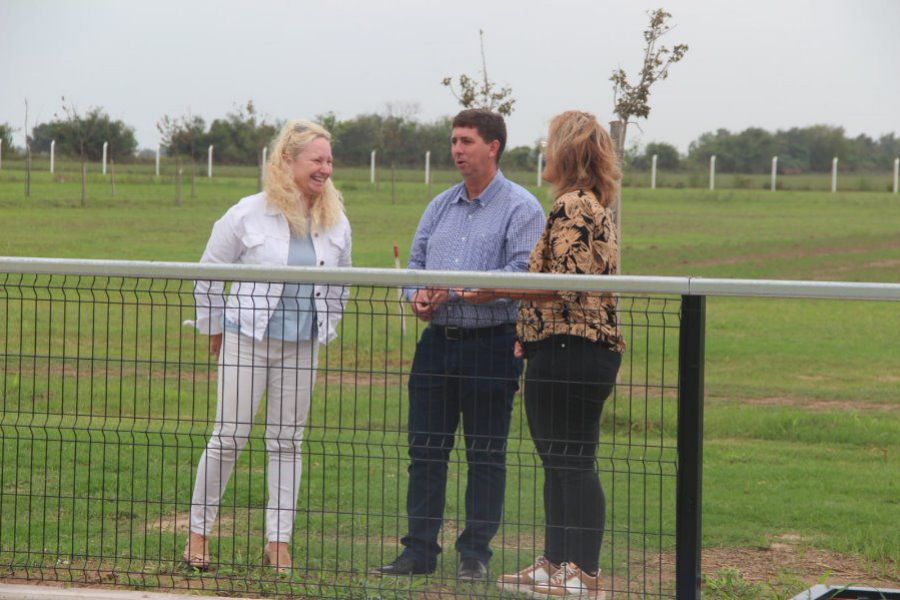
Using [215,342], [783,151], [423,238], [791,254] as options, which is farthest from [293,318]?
[783,151]

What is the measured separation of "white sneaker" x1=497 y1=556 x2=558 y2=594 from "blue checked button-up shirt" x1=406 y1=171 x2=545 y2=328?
110 centimetres

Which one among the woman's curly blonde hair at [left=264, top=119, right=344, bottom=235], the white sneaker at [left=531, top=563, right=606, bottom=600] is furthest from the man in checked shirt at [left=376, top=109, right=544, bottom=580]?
the woman's curly blonde hair at [left=264, top=119, right=344, bottom=235]

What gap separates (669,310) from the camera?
14.0 feet

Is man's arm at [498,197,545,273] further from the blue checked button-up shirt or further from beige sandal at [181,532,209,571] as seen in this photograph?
beige sandal at [181,532,209,571]

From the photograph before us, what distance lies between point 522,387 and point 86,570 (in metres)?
1.79

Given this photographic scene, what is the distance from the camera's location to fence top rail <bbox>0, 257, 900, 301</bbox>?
4000mm

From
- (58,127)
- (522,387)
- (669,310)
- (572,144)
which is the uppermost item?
(58,127)

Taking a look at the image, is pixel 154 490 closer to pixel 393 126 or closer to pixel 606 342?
pixel 606 342

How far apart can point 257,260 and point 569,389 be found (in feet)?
4.71

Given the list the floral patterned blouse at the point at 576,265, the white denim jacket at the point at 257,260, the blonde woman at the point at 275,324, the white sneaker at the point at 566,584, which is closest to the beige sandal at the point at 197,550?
the blonde woman at the point at 275,324

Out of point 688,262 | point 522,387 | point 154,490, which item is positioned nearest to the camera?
point 522,387

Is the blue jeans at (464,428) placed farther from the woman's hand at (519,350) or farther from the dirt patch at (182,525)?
the dirt patch at (182,525)

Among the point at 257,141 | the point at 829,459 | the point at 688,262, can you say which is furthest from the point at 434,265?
the point at 257,141

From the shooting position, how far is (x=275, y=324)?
188 inches
